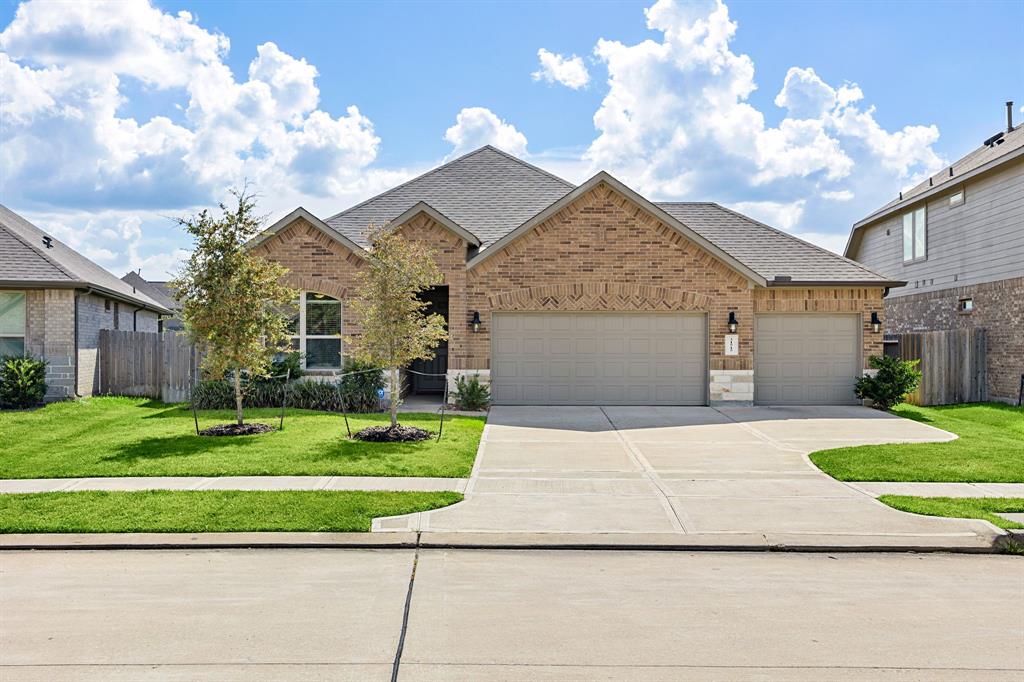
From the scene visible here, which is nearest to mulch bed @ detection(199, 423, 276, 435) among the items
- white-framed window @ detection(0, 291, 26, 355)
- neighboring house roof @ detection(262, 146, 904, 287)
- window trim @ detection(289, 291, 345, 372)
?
window trim @ detection(289, 291, 345, 372)

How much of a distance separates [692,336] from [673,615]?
46.3 ft

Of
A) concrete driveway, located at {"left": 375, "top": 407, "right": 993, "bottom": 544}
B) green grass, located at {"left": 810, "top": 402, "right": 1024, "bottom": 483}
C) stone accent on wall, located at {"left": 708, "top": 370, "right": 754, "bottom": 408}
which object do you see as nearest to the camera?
concrete driveway, located at {"left": 375, "top": 407, "right": 993, "bottom": 544}

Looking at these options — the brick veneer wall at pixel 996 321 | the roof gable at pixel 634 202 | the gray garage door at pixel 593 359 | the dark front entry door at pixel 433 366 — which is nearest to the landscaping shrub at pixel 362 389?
the gray garage door at pixel 593 359

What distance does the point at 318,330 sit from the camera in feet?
61.5

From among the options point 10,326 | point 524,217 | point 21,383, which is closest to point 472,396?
point 524,217

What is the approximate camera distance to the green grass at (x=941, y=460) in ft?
33.6

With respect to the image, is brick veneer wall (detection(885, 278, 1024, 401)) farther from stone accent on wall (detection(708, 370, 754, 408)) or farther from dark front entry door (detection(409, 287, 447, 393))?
dark front entry door (detection(409, 287, 447, 393))

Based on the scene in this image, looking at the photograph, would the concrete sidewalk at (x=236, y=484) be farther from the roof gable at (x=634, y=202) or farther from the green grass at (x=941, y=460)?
the roof gable at (x=634, y=202)

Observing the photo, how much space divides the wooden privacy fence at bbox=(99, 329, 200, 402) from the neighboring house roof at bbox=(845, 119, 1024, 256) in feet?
71.8

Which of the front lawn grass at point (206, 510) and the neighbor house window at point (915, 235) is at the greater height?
the neighbor house window at point (915, 235)

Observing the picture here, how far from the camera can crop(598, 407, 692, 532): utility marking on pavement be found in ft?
26.7

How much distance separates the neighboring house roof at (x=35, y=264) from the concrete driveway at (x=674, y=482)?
440 inches

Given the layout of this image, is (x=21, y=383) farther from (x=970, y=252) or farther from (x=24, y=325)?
(x=970, y=252)

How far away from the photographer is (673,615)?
5473 millimetres
